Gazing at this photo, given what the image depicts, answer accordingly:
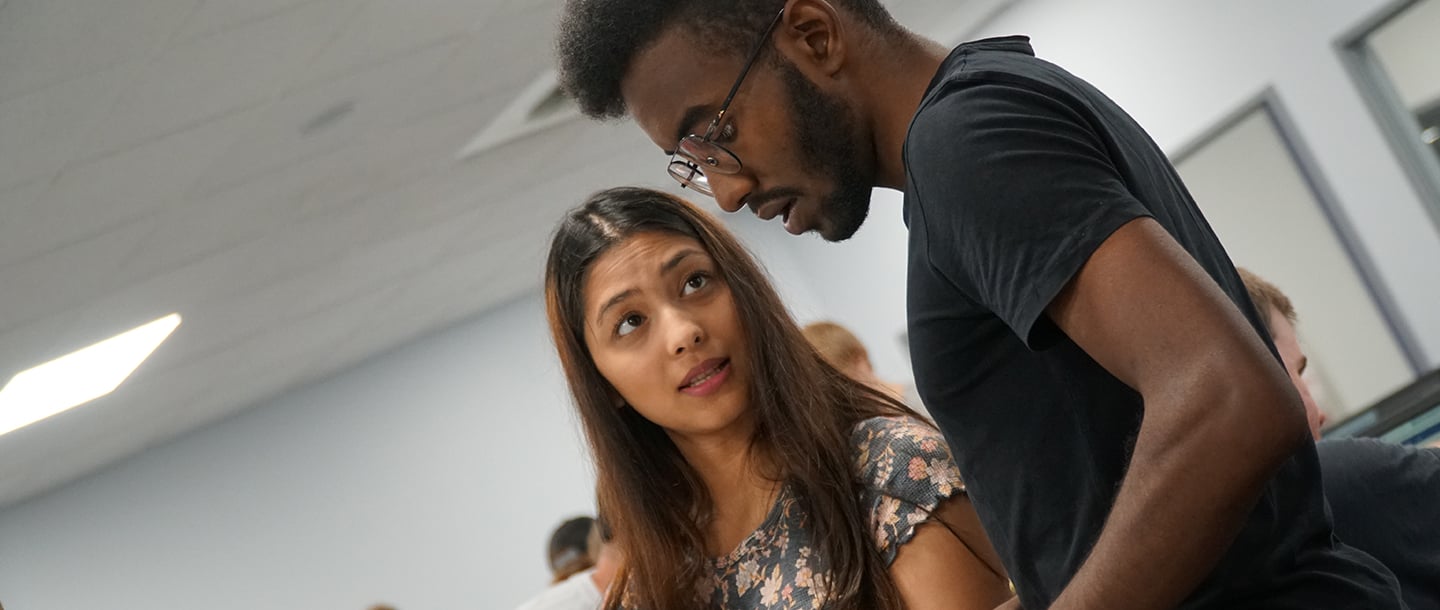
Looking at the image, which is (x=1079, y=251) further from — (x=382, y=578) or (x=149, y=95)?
(x=382, y=578)

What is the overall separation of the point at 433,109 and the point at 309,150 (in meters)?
0.51

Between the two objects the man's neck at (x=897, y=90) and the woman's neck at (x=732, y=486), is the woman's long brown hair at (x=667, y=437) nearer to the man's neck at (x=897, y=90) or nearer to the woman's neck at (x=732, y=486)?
the woman's neck at (x=732, y=486)

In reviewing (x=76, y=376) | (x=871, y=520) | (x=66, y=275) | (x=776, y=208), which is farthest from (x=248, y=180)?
(x=776, y=208)

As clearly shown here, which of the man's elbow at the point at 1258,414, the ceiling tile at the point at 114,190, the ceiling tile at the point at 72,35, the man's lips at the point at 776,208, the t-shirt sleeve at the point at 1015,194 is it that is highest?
the ceiling tile at the point at 114,190

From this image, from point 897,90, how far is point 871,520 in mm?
732

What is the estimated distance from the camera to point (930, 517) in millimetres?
1703

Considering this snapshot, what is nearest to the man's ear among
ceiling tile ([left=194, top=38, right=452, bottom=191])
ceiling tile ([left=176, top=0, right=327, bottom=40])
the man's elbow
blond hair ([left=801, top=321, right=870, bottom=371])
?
the man's elbow

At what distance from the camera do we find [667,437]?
2010 mm

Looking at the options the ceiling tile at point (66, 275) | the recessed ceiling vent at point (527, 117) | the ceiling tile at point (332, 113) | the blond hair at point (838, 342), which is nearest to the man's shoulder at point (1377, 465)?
the blond hair at point (838, 342)

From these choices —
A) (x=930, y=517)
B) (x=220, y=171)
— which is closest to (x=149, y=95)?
(x=220, y=171)

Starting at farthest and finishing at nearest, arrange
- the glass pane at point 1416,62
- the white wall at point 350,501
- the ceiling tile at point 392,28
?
1. the white wall at point 350,501
2. the glass pane at point 1416,62
3. the ceiling tile at point 392,28

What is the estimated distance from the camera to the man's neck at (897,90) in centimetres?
120

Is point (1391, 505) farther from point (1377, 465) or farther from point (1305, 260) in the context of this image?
point (1305, 260)

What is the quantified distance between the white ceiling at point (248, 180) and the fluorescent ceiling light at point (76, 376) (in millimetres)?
132
